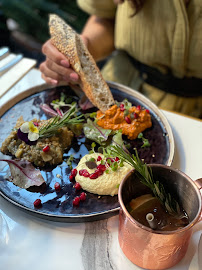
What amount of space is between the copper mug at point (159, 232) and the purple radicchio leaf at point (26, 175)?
313 mm

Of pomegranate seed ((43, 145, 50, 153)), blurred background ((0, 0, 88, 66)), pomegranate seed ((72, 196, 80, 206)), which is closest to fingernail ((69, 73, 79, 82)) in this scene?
pomegranate seed ((43, 145, 50, 153))

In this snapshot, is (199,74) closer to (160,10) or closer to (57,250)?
(160,10)

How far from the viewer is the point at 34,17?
10.2 ft

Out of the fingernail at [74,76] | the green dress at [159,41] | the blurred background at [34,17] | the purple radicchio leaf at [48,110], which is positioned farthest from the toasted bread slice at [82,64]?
the blurred background at [34,17]

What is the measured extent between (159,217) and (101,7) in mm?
1293

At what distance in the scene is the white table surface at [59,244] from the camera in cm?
84

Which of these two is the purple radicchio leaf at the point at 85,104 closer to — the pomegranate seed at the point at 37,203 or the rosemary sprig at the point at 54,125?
the rosemary sprig at the point at 54,125

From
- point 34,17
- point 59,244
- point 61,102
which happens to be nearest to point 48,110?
point 61,102

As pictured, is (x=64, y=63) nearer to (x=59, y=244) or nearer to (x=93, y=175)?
(x=93, y=175)

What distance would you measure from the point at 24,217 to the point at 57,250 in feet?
0.53

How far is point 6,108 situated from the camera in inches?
52.2

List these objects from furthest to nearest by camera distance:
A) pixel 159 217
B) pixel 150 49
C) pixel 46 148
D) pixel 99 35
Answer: pixel 99 35
pixel 150 49
pixel 46 148
pixel 159 217

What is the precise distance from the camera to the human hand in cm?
A: 136

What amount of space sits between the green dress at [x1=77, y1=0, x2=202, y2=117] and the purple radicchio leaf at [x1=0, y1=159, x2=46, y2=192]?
90cm
